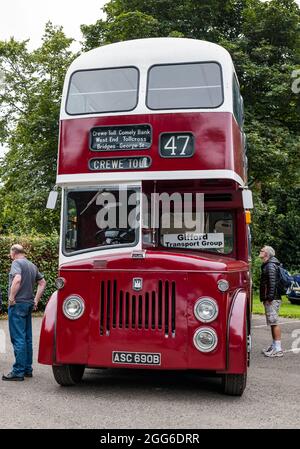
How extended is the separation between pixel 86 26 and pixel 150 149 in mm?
13443

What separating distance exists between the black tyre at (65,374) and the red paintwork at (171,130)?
94.0 inches

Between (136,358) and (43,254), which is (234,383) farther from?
(43,254)

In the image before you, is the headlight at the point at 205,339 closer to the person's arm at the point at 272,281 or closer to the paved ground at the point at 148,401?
the paved ground at the point at 148,401

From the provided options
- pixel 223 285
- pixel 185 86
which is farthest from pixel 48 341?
pixel 185 86

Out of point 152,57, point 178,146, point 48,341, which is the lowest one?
point 48,341

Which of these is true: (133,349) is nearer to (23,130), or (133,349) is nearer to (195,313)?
(195,313)

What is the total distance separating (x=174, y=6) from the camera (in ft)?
64.5

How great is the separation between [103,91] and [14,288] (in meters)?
2.80

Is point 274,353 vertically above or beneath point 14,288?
beneath

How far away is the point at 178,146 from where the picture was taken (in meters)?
8.04

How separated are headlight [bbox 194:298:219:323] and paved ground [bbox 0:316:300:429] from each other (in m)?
0.95

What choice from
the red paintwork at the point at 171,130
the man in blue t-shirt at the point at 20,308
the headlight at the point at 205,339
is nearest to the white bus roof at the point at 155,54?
the red paintwork at the point at 171,130

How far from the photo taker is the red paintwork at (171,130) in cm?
797

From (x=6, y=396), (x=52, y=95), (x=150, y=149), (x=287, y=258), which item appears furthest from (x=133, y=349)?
(x=287, y=258)
